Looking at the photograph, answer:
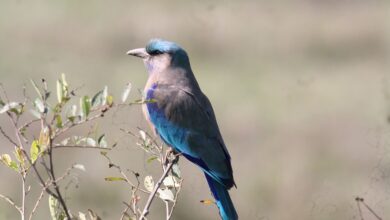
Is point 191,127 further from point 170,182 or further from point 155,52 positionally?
point 170,182

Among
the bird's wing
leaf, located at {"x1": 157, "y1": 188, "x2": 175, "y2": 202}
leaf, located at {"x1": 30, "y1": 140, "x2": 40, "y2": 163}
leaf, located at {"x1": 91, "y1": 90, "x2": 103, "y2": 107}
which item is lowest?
the bird's wing

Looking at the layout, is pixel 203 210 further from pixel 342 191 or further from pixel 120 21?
pixel 120 21

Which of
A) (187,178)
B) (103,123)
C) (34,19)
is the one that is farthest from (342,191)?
(34,19)

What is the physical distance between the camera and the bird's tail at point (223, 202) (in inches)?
150

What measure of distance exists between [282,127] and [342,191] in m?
1.28

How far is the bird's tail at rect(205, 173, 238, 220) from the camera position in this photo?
3820 mm

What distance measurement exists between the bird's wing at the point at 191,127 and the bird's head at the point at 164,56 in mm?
129

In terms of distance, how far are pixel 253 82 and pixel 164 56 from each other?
500cm

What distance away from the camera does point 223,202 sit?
3850 millimetres

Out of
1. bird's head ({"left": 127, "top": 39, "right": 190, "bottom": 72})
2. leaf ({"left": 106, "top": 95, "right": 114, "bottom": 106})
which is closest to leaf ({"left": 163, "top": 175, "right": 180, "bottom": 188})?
leaf ({"left": 106, "top": 95, "right": 114, "bottom": 106})

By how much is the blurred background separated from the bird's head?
48.7 inches

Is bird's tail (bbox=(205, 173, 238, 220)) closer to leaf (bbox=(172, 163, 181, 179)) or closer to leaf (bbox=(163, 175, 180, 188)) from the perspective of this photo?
leaf (bbox=(172, 163, 181, 179))

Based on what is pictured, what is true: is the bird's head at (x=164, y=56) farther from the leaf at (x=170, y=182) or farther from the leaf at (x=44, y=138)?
the leaf at (x=44, y=138)

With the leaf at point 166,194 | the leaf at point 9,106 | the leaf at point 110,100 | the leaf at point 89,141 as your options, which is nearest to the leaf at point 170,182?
the leaf at point 166,194
